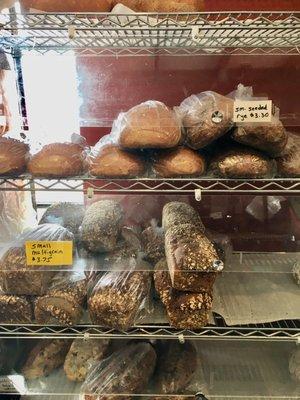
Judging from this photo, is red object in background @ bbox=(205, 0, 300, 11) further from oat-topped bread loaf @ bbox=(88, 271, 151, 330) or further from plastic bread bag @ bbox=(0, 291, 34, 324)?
plastic bread bag @ bbox=(0, 291, 34, 324)

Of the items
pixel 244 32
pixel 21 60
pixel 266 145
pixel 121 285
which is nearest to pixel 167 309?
pixel 121 285

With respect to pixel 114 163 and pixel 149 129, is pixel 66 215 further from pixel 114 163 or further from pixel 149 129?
pixel 149 129

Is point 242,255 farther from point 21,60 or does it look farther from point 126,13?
point 21,60

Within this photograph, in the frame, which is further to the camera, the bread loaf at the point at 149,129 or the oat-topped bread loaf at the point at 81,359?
the oat-topped bread loaf at the point at 81,359

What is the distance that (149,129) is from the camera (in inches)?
40.6

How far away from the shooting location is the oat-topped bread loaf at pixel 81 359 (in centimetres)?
127

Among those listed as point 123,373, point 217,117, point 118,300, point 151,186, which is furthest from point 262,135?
point 123,373

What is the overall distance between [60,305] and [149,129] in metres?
0.58

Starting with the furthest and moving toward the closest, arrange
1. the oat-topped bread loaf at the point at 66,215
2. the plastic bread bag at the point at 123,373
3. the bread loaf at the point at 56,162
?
Answer: the oat-topped bread loaf at the point at 66,215 < the plastic bread bag at the point at 123,373 < the bread loaf at the point at 56,162

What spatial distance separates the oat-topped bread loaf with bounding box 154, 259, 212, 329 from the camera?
1102mm

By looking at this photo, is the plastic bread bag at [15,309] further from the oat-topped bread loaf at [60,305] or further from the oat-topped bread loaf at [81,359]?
the oat-topped bread loaf at [81,359]

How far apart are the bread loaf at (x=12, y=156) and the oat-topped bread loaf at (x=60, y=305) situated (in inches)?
14.7

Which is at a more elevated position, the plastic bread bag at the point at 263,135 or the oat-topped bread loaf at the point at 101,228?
the plastic bread bag at the point at 263,135

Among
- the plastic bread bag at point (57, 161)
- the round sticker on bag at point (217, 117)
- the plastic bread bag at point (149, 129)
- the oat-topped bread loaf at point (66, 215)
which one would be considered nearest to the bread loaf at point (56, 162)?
the plastic bread bag at point (57, 161)
